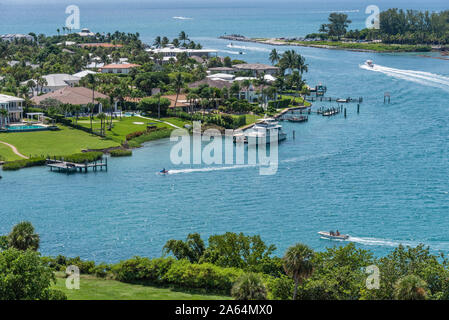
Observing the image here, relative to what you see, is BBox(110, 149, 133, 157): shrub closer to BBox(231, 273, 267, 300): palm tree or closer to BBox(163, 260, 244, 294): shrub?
BBox(163, 260, 244, 294): shrub

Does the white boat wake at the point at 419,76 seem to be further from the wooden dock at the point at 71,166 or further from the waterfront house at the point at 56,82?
the wooden dock at the point at 71,166

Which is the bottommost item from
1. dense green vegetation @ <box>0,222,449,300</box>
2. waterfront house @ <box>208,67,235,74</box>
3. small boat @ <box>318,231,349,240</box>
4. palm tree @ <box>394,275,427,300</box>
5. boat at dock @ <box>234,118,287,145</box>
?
small boat @ <box>318,231,349,240</box>

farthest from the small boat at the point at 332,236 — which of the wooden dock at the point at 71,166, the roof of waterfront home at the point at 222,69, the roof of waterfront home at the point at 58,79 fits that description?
the roof of waterfront home at the point at 222,69

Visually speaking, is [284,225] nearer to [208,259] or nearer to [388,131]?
[208,259]

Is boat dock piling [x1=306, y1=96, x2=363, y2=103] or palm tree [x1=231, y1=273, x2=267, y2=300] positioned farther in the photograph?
boat dock piling [x1=306, y1=96, x2=363, y2=103]

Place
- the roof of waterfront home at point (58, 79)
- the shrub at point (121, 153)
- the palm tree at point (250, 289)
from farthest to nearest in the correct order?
1. the roof of waterfront home at point (58, 79)
2. the shrub at point (121, 153)
3. the palm tree at point (250, 289)

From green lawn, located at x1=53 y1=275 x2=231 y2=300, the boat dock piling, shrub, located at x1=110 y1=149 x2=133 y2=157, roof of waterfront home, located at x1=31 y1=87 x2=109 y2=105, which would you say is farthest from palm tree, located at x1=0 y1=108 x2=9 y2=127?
the boat dock piling

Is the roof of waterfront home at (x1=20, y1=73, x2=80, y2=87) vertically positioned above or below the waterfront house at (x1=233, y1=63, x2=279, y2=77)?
below

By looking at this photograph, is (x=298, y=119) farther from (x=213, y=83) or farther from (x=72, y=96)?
(x=72, y=96)
